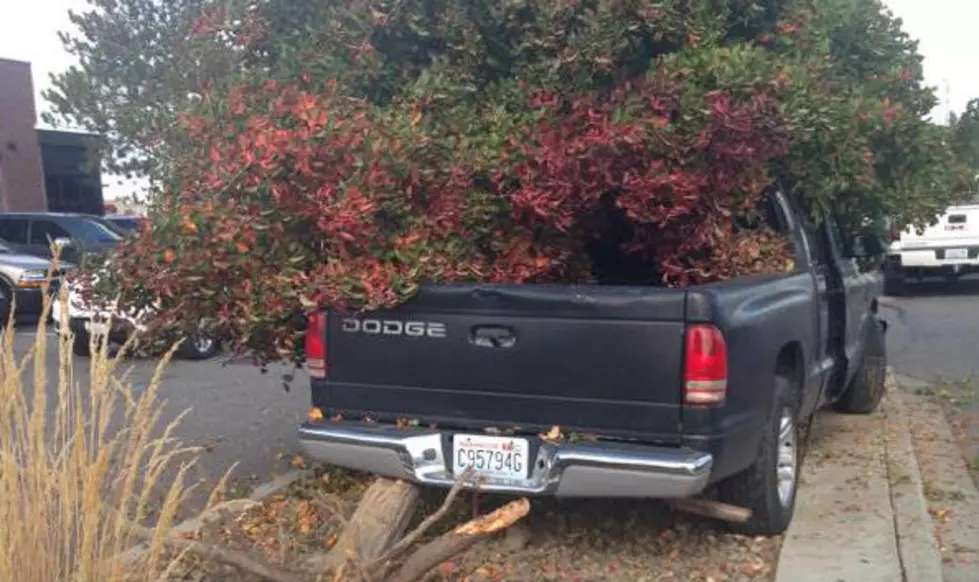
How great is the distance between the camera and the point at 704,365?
438cm

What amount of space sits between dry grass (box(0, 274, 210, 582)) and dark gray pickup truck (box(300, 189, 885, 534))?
1891 mm

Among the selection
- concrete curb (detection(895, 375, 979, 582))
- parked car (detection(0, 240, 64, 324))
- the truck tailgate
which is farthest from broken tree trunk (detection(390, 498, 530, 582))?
parked car (detection(0, 240, 64, 324))

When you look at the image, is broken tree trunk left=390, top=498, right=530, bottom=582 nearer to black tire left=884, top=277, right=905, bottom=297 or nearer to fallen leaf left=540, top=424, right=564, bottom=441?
fallen leaf left=540, top=424, right=564, bottom=441

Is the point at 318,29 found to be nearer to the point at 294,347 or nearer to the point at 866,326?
the point at 294,347

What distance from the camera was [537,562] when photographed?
197 inches

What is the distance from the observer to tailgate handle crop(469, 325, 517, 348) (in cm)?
471

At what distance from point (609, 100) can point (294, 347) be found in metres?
2.04

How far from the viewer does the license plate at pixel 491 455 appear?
182 inches

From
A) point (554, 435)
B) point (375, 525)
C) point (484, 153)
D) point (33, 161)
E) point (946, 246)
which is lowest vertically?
point (375, 525)

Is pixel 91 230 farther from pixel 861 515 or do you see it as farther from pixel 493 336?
pixel 861 515

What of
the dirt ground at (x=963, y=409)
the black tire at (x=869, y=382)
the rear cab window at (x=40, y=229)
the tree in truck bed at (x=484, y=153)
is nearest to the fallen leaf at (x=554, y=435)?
the tree in truck bed at (x=484, y=153)

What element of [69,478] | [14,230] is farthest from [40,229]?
[69,478]

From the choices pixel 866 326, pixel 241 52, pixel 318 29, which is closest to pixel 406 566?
pixel 318 29

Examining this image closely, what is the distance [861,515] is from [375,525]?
2598mm
